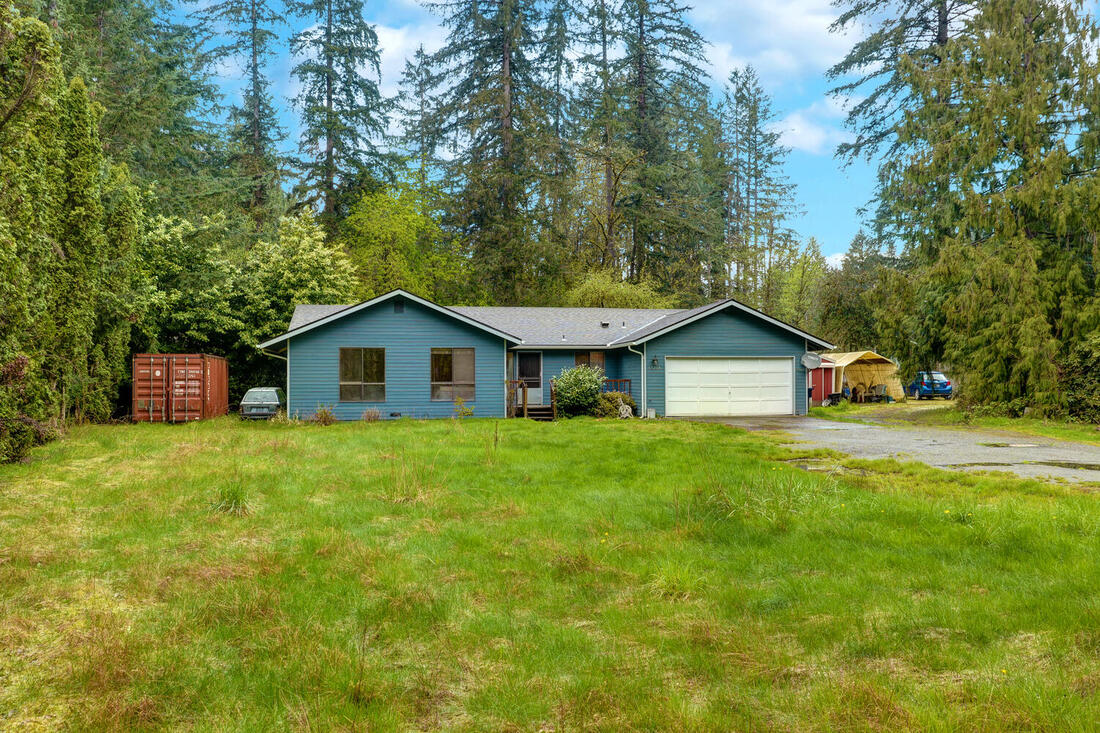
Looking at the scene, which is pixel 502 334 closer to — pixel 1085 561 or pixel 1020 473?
pixel 1020 473

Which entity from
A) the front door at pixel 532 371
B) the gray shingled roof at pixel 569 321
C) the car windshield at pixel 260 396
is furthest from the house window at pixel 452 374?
the car windshield at pixel 260 396

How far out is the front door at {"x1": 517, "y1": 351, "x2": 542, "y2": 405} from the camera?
22.2m

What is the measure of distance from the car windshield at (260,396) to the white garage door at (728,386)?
13145 mm

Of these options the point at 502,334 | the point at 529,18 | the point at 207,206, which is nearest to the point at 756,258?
the point at 529,18

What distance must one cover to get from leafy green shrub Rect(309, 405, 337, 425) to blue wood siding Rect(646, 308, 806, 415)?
10.4 meters

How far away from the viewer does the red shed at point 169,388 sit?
18406 mm

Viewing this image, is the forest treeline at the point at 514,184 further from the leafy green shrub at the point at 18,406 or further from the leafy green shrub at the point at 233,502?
the leafy green shrub at the point at 233,502

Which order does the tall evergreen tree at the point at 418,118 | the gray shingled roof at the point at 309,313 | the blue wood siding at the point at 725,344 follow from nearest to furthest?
the gray shingled roof at the point at 309,313, the blue wood siding at the point at 725,344, the tall evergreen tree at the point at 418,118

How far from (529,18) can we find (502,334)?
2407 centimetres

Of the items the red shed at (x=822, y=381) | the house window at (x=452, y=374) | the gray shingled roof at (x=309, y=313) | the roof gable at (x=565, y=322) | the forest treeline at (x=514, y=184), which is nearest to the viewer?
the forest treeline at (x=514, y=184)

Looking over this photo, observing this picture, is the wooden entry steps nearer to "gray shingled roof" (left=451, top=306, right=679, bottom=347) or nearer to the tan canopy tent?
"gray shingled roof" (left=451, top=306, right=679, bottom=347)

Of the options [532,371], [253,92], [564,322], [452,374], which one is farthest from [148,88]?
[532,371]

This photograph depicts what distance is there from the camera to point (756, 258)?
40625 millimetres

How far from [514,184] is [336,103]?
→ 13.5m
